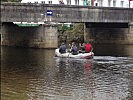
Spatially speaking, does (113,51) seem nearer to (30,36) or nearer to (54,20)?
(54,20)

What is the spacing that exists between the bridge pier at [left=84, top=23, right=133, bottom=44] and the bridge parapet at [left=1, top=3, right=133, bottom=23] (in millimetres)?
3601

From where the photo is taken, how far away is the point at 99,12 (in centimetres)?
6712

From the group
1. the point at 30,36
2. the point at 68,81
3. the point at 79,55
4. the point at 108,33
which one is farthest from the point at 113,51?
the point at 68,81

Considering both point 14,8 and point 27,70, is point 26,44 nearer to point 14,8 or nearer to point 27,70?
point 14,8

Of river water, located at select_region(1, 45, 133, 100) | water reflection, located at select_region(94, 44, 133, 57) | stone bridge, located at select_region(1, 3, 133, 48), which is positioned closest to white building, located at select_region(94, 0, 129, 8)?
stone bridge, located at select_region(1, 3, 133, 48)

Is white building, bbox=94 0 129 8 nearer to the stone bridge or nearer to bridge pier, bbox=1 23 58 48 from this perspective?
the stone bridge

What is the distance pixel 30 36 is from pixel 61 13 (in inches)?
255

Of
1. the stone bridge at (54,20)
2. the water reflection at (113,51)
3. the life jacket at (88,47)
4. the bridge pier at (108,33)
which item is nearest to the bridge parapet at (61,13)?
the stone bridge at (54,20)

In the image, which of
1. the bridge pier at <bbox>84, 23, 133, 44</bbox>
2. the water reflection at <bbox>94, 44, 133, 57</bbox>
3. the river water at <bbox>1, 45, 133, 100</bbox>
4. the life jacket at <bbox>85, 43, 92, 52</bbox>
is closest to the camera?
the river water at <bbox>1, 45, 133, 100</bbox>

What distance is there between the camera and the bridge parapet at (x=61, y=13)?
59562 mm

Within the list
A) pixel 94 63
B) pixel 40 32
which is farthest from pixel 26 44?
pixel 94 63

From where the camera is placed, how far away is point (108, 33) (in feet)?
255

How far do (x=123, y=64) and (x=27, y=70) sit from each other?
421 inches

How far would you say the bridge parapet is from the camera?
59.6m
